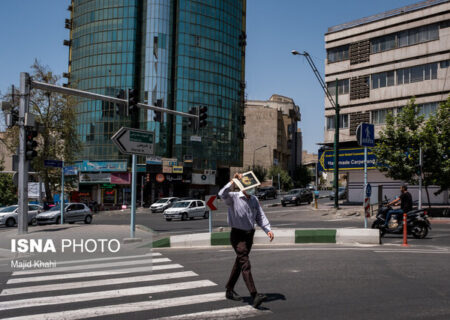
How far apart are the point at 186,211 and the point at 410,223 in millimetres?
19456

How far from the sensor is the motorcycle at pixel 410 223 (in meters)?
15.4

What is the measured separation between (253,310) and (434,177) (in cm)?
2481

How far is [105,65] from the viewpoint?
7044 cm

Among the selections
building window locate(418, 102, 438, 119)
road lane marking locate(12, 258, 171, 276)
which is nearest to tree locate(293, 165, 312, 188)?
building window locate(418, 102, 438, 119)

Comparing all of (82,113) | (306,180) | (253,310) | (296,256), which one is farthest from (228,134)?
(253,310)

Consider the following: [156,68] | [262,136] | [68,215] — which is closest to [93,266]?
[68,215]

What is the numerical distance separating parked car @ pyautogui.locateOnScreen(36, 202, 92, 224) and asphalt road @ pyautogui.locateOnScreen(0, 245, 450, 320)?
58.6 feet

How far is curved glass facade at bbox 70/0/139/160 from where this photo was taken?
6962 centimetres

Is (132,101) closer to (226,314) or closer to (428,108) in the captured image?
(226,314)

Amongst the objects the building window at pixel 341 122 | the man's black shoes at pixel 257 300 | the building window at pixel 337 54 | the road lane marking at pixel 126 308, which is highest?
the building window at pixel 337 54

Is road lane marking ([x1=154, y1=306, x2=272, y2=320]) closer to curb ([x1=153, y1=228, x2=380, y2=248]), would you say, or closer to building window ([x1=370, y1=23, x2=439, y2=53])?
curb ([x1=153, y1=228, x2=380, y2=248])

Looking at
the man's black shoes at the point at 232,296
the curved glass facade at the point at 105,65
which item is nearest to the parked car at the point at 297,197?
the curved glass facade at the point at 105,65

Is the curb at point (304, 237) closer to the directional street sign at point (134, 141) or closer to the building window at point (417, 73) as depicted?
the directional street sign at point (134, 141)

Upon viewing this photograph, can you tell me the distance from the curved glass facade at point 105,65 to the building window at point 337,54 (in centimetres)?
3669
